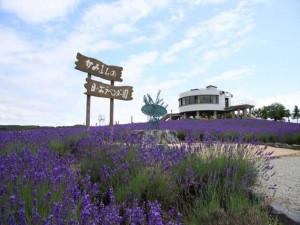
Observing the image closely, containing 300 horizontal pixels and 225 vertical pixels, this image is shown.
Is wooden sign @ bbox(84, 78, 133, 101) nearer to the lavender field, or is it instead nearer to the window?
the lavender field

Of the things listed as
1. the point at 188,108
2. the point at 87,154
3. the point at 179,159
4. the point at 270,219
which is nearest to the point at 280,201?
the point at 270,219

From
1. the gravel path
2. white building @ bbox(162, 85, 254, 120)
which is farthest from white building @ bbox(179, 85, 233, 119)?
the gravel path

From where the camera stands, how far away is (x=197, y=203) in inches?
105

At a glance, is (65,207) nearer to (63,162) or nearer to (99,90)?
(63,162)

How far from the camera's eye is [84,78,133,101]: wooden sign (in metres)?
7.28

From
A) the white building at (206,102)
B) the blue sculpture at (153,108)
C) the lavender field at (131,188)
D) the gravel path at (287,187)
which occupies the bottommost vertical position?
the gravel path at (287,187)

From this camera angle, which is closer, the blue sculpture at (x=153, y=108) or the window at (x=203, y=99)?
the blue sculpture at (x=153, y=108)

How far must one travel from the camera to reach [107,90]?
778cm

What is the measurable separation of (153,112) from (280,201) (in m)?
6.33

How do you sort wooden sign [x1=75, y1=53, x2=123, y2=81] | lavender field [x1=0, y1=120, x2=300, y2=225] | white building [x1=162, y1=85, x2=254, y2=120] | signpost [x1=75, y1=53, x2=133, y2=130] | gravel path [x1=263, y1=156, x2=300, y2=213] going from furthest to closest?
white building [x1=162, y1=85, x2=254, y2=120] < signpost [x1=75, y1=53, x2=133, y2=130] < wooden sign [x1=75, y1=53, x2=123, y2=81] < gravel path [x1=263, y1=156, x2=300, y2=213] < lavender field [x1=0, y1=120, x2=300, y2=225]

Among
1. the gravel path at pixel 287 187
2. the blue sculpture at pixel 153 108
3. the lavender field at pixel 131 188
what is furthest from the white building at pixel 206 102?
the lavender field at pixel 131 188

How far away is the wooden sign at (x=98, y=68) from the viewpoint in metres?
7.10

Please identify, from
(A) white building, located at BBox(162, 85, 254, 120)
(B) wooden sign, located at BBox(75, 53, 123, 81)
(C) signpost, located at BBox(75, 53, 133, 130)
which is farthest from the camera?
(A) white building, located at BBox(162, 85, 254, 120)

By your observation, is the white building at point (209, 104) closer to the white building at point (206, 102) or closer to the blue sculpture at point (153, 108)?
the white building at point (206, 102)
